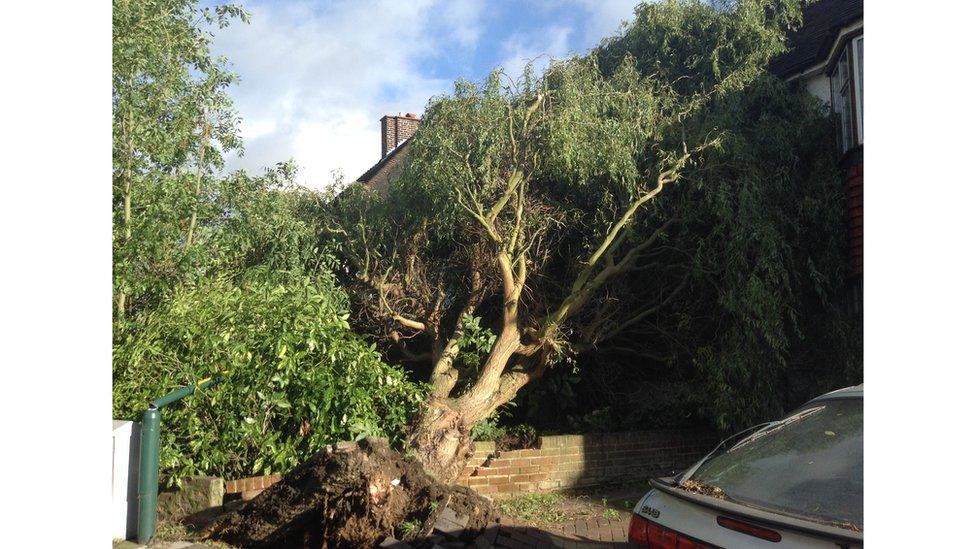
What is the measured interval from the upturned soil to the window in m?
8.12

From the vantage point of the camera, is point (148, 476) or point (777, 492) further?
point (148, 476)

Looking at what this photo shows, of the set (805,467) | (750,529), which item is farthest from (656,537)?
(805,467)

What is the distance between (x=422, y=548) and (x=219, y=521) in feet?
5.99

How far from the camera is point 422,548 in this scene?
573 cm

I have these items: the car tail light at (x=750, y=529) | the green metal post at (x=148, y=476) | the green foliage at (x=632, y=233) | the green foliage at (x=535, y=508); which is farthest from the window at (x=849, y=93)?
the green metal post at (x=148, y=476)

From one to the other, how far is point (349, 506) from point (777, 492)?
3.51 meters

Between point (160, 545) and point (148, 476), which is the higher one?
point (148, 476)

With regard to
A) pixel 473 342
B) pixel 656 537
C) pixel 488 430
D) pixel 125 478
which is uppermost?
pixel 473 342

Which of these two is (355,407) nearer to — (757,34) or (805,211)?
(805,211)

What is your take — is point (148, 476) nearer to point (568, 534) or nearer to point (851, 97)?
point (568, 534)

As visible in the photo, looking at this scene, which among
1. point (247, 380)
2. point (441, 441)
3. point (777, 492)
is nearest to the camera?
point (777, 492)

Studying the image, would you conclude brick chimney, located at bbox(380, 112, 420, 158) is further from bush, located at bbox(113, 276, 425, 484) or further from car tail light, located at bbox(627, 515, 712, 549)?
car tail light, located at bbox(627, 515, 712, 549)

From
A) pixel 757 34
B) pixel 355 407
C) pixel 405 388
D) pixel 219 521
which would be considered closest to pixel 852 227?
pixel 757 34

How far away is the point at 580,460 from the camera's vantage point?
32.4 ft
